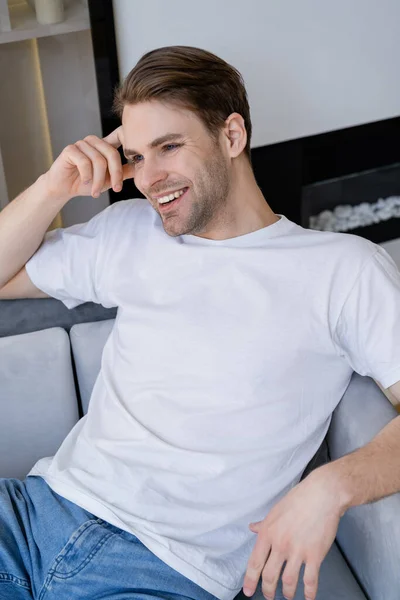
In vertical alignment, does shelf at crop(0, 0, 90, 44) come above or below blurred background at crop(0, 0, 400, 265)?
above

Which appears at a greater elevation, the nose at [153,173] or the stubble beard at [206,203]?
the nose at [153,173]

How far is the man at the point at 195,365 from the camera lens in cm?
132

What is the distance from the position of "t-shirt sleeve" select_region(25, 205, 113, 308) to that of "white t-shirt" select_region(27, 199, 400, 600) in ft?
0.46

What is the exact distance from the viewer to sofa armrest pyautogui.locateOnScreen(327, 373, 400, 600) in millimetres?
1246

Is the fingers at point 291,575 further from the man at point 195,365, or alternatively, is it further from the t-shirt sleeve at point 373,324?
the t-shirt sleeve at point 373,324

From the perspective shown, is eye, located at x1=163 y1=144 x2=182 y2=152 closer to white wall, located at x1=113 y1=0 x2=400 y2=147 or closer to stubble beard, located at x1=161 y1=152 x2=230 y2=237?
stubble beard, located at x1=161 y1=152 x2=230 y2=237

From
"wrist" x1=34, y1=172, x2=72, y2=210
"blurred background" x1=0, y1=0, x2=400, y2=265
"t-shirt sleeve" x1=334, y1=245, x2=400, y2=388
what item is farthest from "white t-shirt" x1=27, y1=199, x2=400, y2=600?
"blurred background" x1=0, y1=0, x2=400, y2=265

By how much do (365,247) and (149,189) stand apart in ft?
1.25

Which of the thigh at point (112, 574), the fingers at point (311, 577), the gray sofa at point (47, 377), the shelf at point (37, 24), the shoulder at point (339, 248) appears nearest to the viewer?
the fingers at point (311, 577)

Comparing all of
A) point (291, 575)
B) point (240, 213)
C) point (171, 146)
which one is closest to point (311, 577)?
point (291, 575)

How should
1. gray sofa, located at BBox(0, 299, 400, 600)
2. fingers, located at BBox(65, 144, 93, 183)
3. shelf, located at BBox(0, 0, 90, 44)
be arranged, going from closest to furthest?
fingers, located at BBox(65, 144, 93, 183), gray sofa, located at BBox(0, 299, 400, 600), shelf, located at BBox(0, 0, 90, 44)

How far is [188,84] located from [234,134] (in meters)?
0.12

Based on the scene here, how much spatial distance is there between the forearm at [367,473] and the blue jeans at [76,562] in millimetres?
296

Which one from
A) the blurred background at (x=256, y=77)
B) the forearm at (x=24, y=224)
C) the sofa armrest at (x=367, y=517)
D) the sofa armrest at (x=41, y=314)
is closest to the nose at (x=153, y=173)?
the forearm at (x=24, y=224)
